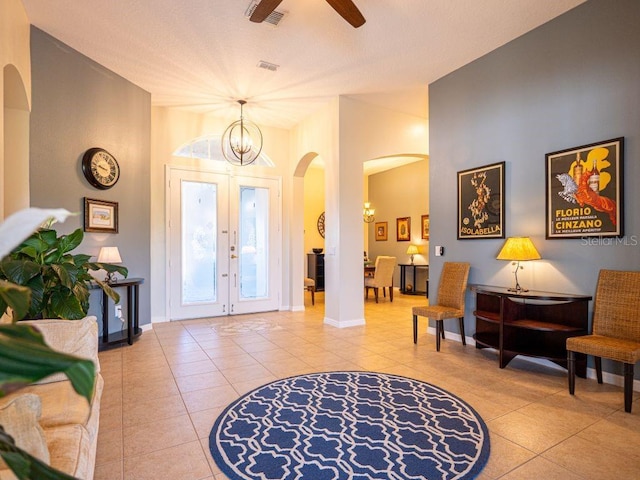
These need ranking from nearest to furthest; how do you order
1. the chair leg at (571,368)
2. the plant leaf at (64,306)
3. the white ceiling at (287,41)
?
the plant leaf at (64,306)
the chair leg at (571,368)
the white ceiling at (287,41)

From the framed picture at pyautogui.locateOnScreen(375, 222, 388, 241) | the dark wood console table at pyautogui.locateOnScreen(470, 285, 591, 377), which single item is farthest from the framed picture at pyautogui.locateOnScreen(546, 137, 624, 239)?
the framed picture at pyautogui.locateOnScreen(375, 222, 388, 241)

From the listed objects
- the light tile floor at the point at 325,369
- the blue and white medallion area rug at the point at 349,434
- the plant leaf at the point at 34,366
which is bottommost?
the light tile floor at the point at 325,369

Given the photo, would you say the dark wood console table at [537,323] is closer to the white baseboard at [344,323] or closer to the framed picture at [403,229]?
the white baseboard at [344,323]

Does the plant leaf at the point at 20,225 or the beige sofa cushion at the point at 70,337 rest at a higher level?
the plant leaf at the point at 20,225

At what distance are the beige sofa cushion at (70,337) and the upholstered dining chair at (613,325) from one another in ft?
10.9

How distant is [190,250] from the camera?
5.64 meters

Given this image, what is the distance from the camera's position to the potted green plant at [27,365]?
473 mm

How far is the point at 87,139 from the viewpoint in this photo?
4.05 meters

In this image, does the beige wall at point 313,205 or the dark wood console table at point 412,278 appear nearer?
the dark wood console table at point 412,278

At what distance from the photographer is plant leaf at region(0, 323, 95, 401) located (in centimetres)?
47

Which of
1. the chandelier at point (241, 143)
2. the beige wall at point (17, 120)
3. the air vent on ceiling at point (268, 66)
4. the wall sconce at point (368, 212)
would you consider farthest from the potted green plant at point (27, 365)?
the wall sconce at point (368, 212)

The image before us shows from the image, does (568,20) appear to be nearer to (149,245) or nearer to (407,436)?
(407,436)

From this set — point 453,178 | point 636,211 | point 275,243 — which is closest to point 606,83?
point 636,211

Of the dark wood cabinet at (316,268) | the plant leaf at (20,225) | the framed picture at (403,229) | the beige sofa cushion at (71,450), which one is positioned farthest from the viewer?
the framed picture at (403,229)
